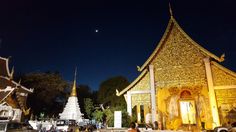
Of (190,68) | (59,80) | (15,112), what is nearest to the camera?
(190,68)

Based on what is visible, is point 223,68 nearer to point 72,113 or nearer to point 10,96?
point 72,113

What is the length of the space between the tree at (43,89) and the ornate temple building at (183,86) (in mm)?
21246

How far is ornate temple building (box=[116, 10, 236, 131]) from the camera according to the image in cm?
1319

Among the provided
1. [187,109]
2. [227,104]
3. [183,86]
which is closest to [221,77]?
[227,104]

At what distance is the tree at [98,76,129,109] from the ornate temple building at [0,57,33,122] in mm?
14240

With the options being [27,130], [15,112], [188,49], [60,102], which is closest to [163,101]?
[188,49]

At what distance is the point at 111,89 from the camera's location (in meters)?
37.0

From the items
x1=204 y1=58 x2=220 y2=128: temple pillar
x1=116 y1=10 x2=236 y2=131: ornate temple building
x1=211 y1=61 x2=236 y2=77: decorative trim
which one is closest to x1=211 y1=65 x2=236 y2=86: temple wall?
x1=116 y1=10 x2=236 y2=131: ornate temple building

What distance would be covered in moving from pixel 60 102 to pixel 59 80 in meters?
5.30

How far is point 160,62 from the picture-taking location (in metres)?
15.7

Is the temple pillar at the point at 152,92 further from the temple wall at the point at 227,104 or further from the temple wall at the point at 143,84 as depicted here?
the temple wall at the point at 227,104

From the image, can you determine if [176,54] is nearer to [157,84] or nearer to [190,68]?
[190,68]

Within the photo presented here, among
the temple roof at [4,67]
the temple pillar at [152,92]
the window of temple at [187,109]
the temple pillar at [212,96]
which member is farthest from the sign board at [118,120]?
the temple roof at [4,67]

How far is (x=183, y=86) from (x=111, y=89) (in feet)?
77.0
